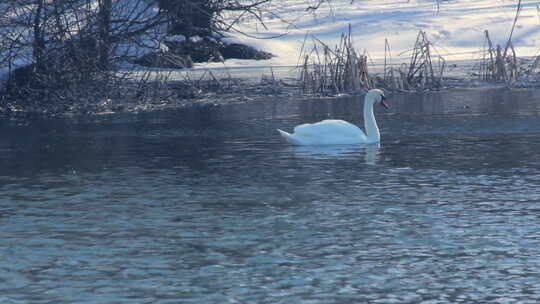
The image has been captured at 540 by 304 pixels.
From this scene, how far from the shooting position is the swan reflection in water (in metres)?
14.7

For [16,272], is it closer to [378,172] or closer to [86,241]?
[86,241]

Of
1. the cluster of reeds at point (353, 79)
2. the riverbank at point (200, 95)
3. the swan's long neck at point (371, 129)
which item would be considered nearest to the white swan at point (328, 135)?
the swan's long neck at point (371, 129)

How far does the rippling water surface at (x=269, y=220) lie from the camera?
7590 millimetres

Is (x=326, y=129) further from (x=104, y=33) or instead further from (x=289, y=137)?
(x=104, y=33)

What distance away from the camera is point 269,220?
997 cm

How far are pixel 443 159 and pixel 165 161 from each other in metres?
3.49

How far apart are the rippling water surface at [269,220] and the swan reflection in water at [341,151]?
42 mm

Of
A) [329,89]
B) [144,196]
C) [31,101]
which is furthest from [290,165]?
[329,89]

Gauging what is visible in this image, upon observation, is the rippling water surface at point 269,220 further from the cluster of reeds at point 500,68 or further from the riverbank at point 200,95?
the cluster of reeds at point 500,68

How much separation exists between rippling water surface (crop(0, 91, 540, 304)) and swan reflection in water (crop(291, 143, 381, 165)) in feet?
0.14

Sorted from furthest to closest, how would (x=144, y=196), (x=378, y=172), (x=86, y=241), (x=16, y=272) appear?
(x=378, y=172) → (x=144, y=196) → (x=86, y=241) → (x=16, y=272)

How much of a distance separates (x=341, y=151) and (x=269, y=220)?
17.9ft

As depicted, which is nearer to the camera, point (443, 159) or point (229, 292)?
point (229, 292)

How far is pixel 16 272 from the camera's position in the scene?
8.09 m
